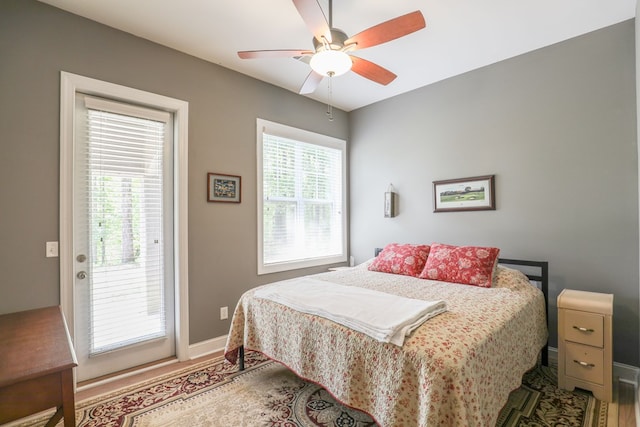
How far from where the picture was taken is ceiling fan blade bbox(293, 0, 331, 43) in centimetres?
162

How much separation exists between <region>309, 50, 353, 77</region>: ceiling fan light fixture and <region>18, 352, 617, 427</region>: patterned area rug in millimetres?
2172

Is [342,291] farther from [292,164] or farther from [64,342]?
[292,164]

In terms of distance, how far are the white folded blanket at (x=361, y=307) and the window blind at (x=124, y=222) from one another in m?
1.07

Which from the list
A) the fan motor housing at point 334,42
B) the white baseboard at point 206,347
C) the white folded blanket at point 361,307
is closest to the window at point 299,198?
the white baseboard at point 206,347

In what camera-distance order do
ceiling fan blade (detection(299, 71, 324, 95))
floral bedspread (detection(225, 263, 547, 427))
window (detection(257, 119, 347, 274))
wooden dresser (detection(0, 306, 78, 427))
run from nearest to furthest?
wooden dresser (detection(0, 306, 78, 427)) → floral bedspread (detection(225, 263, 547, 427)) → ceiling fan blade (detection(299, 71, 324, 95)) → window (detection(257, 119, 347, 274))

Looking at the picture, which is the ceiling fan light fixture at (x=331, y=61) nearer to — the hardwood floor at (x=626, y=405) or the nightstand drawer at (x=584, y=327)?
the nightstand drawer at (x=584, y=327)

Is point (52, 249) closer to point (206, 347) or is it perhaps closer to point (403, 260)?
point (206, 347)

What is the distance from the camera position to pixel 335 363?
1.76 meters

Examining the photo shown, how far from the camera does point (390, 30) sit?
1801 millimetres

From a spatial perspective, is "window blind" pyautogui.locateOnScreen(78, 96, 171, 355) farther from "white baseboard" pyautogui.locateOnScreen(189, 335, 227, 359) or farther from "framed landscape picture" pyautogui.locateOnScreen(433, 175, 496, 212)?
"framed landscape picture" pyautogui.locateOnScreen(433, 175, 496, 212)

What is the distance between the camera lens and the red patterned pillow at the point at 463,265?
2.57 metres

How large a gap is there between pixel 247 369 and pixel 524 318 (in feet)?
6.94

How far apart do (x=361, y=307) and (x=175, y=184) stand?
1974 mm

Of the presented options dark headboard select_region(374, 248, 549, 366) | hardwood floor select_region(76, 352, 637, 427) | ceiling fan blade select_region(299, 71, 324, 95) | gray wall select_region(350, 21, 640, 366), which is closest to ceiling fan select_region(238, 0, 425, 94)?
ceiling fan blade select_region(299, 71, 324, 95)
